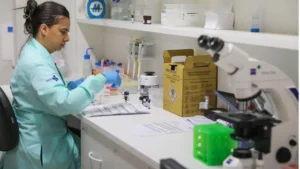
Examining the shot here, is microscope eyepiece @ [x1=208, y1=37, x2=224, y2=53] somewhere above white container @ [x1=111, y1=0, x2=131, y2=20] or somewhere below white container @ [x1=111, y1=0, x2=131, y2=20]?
below

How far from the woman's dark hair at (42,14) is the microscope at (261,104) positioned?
1.25 metres

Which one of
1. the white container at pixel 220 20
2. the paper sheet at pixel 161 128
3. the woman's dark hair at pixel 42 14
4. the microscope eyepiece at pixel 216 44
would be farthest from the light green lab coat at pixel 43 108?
the microscope eyepiece at pixel 216 44

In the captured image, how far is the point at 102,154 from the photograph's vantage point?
2.05 metres

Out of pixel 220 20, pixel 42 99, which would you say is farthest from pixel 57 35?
pixel 220 20

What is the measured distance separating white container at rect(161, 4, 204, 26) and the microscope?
87 cm

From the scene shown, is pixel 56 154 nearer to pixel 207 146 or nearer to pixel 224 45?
pixel 207 146

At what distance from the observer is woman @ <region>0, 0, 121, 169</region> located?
7.04ft

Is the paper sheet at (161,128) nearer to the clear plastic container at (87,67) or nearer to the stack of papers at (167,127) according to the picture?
the stack of papers at (167,127)

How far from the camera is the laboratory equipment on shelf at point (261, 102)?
130 cm

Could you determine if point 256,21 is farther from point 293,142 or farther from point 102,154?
point 102,154

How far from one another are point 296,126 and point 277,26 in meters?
0.56

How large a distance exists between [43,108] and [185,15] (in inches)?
35.6

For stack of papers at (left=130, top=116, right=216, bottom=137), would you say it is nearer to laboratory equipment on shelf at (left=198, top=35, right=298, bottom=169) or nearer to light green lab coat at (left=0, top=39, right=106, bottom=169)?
light green lab coat at (left=0, top=39, right=106, bottom=169)

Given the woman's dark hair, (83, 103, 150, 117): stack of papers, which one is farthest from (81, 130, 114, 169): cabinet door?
the woman's dark hair
